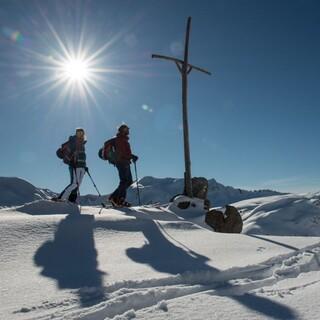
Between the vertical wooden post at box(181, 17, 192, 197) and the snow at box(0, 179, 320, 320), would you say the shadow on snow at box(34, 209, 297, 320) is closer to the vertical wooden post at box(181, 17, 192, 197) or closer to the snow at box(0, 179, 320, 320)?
the snow at box(0, 179, 320, 320)

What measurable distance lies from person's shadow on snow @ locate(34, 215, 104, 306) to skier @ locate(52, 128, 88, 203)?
3.42 m

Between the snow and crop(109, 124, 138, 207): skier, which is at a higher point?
crop(109, 124, 138, 207): skier

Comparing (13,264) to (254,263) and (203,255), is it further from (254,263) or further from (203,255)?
(254,263)

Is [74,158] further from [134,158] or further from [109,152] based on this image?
[134,158]

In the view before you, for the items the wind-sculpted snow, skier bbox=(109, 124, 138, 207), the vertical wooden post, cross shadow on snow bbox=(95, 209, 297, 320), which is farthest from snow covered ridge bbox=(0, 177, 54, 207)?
cross shadow on snow bbox=(95, 209, 297, 320)

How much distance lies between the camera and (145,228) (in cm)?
724

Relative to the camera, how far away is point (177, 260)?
16.8 feet

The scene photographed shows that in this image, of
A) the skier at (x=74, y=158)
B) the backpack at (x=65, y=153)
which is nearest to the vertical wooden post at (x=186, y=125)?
the skier at (x=74, y=158)

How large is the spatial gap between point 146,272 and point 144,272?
0.03 m

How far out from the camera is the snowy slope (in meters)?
3.14

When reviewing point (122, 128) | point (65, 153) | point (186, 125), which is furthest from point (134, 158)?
point (186, 125)

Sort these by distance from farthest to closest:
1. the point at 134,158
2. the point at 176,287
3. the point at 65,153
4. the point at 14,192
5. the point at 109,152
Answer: the point at 14,192 < the point at 134,158 < the point at 109,152 < the point at 65,153 < the point at 176,287

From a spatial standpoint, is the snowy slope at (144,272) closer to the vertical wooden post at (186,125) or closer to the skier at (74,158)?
the skier at (74,158)

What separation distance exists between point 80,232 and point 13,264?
6.13 ft
